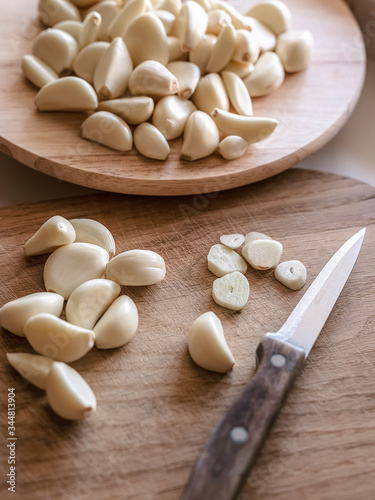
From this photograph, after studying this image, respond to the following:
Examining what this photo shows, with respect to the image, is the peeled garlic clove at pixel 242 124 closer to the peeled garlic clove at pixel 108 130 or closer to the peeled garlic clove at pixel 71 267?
the peeled garlic clove at pixel 108 130

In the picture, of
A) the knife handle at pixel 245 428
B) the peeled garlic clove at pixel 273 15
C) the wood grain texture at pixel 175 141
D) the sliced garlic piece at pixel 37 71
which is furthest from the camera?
the peeled garlic clove at pixel 273 15

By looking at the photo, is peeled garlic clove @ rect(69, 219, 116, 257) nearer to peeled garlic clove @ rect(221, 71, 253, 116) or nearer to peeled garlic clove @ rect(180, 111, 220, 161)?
peeled garlic clove @ rect(180, 111, 220, 161)

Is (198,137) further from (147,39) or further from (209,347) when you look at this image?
(209,347)

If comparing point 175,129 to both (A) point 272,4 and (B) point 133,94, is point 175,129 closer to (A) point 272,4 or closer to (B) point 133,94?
(B) point 133,94

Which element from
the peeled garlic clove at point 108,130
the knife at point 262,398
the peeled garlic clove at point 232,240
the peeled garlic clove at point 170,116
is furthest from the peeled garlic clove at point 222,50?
the knife at point 262,398

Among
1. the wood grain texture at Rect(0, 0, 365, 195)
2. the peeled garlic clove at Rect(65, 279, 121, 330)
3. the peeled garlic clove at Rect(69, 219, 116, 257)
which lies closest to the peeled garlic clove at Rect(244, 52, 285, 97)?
the wood grain texture at Rect(0, 0, 365, 195)

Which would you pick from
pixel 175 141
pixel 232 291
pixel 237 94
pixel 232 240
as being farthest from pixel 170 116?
pixel 232 291
